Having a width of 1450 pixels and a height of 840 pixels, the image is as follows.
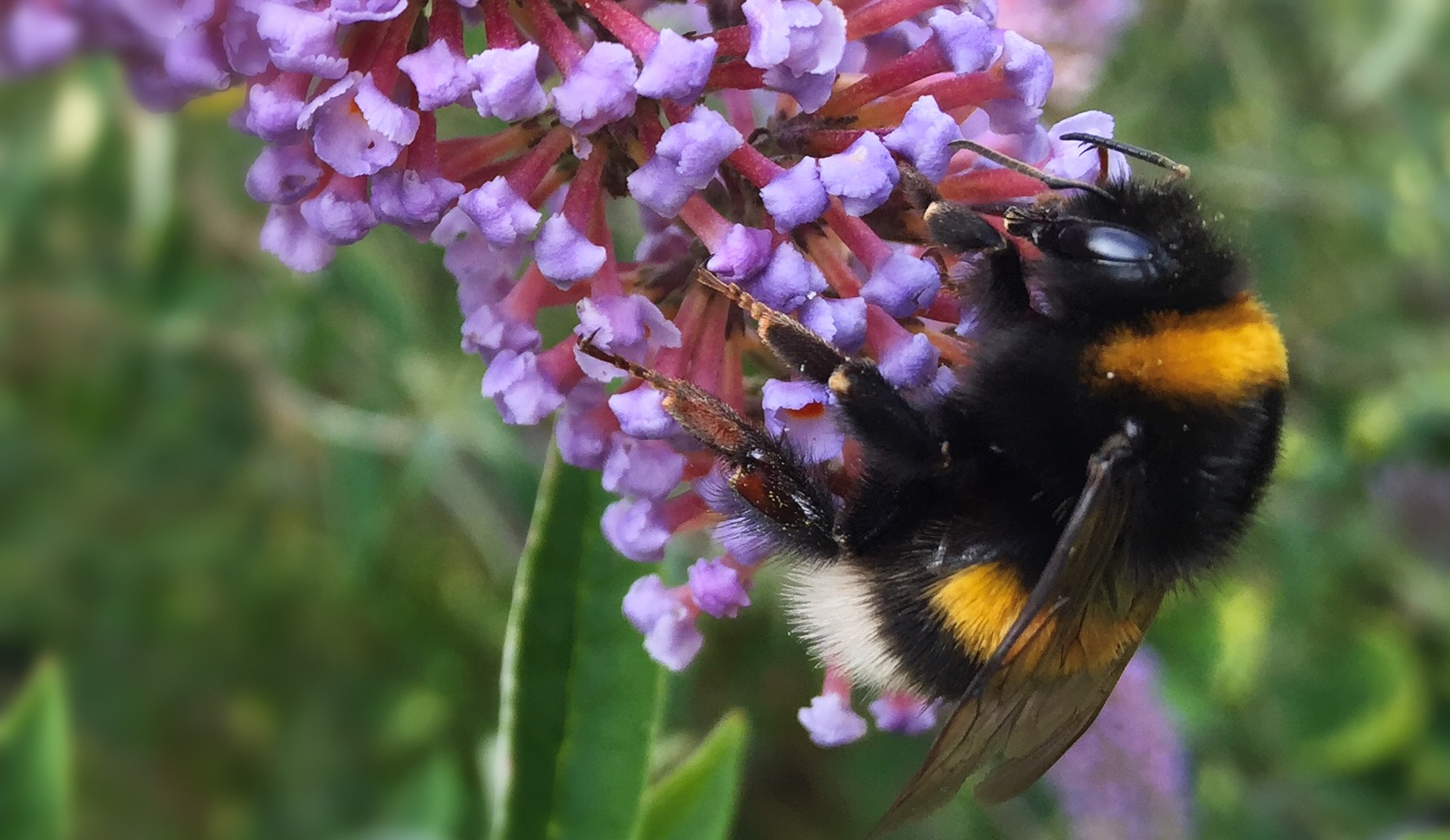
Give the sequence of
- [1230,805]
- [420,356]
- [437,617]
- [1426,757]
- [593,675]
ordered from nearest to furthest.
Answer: [593,675], [420,356], [1230,805], [437,617], [1426,757]

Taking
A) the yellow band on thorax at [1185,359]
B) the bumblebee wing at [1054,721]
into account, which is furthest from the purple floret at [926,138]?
the bumblebee wing at [1054,721]

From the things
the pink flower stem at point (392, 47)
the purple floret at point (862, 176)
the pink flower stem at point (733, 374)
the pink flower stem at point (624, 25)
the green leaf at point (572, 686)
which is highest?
the pink flower stem at point (624, 25)

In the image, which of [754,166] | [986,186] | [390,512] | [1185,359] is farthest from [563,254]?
[390,512]

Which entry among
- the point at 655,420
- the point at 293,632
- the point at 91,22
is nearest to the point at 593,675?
the point at 655,420

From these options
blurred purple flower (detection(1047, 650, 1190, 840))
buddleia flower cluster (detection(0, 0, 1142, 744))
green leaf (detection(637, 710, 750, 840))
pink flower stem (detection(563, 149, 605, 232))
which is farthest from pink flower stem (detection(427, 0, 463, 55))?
blurred purple flower (detection(1047, 650, 1190, 840))

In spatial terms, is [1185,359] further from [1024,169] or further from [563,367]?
[563,367]

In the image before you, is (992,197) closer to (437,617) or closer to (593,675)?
(593,675)

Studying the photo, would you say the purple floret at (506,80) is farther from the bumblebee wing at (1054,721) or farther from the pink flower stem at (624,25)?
the bumblebee wing at (1054,721)
